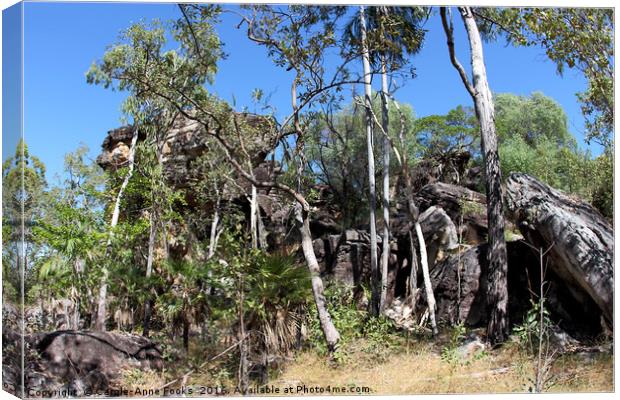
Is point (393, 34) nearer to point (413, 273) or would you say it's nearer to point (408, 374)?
point (408, 374)

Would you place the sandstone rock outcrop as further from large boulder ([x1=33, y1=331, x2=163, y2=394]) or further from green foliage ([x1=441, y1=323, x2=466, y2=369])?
green foliage ([x1=441, y1=323, x2=466, y2=369])

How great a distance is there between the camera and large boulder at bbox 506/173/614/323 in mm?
6512

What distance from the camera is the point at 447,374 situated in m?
5.76

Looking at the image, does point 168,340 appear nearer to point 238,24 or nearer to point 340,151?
point 238,24

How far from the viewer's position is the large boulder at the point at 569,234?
6.51 metres

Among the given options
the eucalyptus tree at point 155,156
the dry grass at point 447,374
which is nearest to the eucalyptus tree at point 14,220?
the dry grass at point 447,374

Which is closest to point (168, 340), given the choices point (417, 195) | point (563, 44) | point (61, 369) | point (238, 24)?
point (61, 369)

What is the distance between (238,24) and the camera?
654cm

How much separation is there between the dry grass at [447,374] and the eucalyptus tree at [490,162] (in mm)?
955

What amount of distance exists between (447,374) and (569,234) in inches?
95.4

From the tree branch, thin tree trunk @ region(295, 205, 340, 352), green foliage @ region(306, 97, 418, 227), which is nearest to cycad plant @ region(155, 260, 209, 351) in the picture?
thin tree trunk @ region(295, 205, 340, 352)

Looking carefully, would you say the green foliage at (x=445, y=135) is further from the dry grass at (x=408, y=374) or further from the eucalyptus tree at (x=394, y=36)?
the dry grass at (x=408, y=374)

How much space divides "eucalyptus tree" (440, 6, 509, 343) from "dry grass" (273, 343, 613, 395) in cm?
96

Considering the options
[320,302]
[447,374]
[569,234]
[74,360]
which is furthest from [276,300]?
[569,234]
